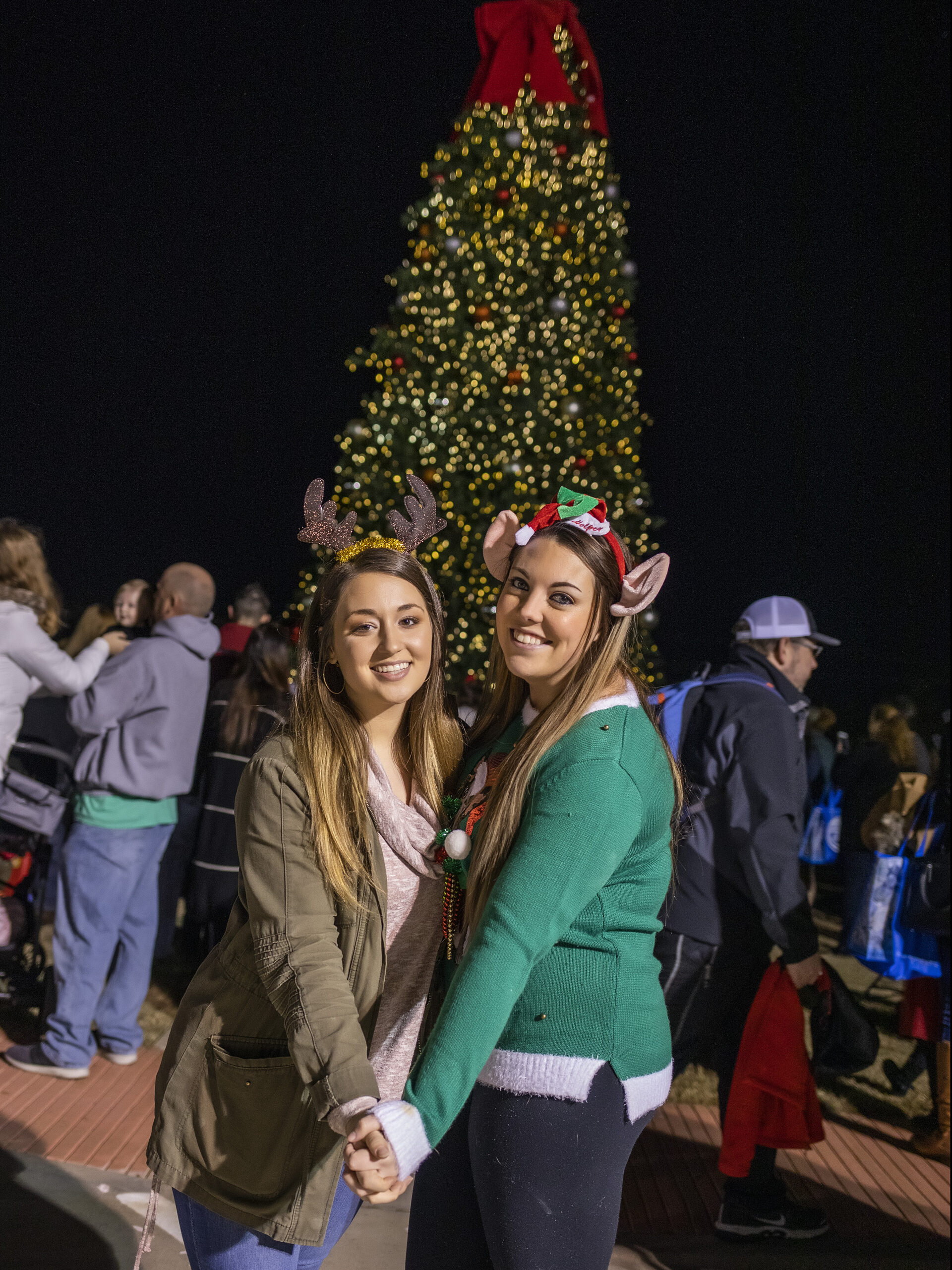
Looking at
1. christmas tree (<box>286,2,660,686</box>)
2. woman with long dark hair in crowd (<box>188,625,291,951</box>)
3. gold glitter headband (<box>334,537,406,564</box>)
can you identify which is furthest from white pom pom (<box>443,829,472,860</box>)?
christmas tree (<box>286,2,660,686</box>)

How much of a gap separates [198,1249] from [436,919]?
63cm

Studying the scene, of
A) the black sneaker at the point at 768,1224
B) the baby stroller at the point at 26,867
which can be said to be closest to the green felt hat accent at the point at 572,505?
the black sneaker at the point at 768,1224

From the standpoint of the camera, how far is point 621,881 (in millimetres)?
1463

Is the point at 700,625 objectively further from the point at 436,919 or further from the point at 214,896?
the point at 436,919

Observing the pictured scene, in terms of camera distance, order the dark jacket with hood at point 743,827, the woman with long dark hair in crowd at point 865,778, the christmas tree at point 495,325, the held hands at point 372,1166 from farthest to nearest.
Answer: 1. the christmas tree at point 495,325
2. the woman with long dark hair in crowd at point 865,778
3. the dark jacket with hood at point 743,827
4. the held hands at point 372,1166

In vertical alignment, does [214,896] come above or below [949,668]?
below

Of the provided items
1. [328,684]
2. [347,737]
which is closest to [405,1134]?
[347,737]

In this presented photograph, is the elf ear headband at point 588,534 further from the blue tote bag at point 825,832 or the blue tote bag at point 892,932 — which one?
the blue tote bag at point 825,832

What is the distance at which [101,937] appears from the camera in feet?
11.5

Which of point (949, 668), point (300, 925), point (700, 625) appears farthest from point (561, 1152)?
point (949, 668)

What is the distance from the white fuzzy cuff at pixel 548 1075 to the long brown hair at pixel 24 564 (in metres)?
2.72

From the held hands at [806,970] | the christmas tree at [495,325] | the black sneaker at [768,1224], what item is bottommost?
the black sneaker at [768,1224]

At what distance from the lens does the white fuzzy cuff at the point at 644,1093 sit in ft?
4.73

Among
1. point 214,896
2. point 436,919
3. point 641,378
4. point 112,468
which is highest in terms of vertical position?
point 641,378
